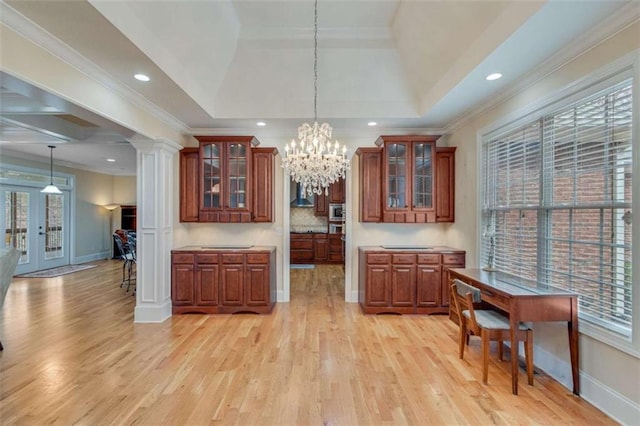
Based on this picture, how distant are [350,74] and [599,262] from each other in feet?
11.4

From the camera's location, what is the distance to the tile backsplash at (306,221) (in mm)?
9633

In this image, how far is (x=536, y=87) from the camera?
3.10 m

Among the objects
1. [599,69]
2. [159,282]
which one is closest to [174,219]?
[159,282]

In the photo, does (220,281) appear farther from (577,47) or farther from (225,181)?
(577,47)

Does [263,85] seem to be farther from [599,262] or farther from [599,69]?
[599,262]

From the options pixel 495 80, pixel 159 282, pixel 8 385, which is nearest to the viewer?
pixel 8 385

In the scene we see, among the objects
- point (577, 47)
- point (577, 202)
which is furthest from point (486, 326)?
point (577, 47)

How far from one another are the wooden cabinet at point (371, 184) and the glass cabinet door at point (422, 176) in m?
0.54

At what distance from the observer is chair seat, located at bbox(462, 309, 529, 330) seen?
273cm

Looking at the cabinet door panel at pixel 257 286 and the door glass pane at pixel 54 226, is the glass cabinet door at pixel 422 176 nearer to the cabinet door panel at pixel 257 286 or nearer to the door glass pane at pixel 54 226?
the cabinet door panel at pixel 257 286

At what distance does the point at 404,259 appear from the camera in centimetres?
456

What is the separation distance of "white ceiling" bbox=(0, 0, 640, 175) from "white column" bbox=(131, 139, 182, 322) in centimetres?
46

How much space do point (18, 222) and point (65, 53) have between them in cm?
743

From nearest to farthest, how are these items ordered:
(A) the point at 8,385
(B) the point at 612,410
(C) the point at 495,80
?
(B) the point at 612,410, (A) the point at 8,385, (C) the point at 495,80
